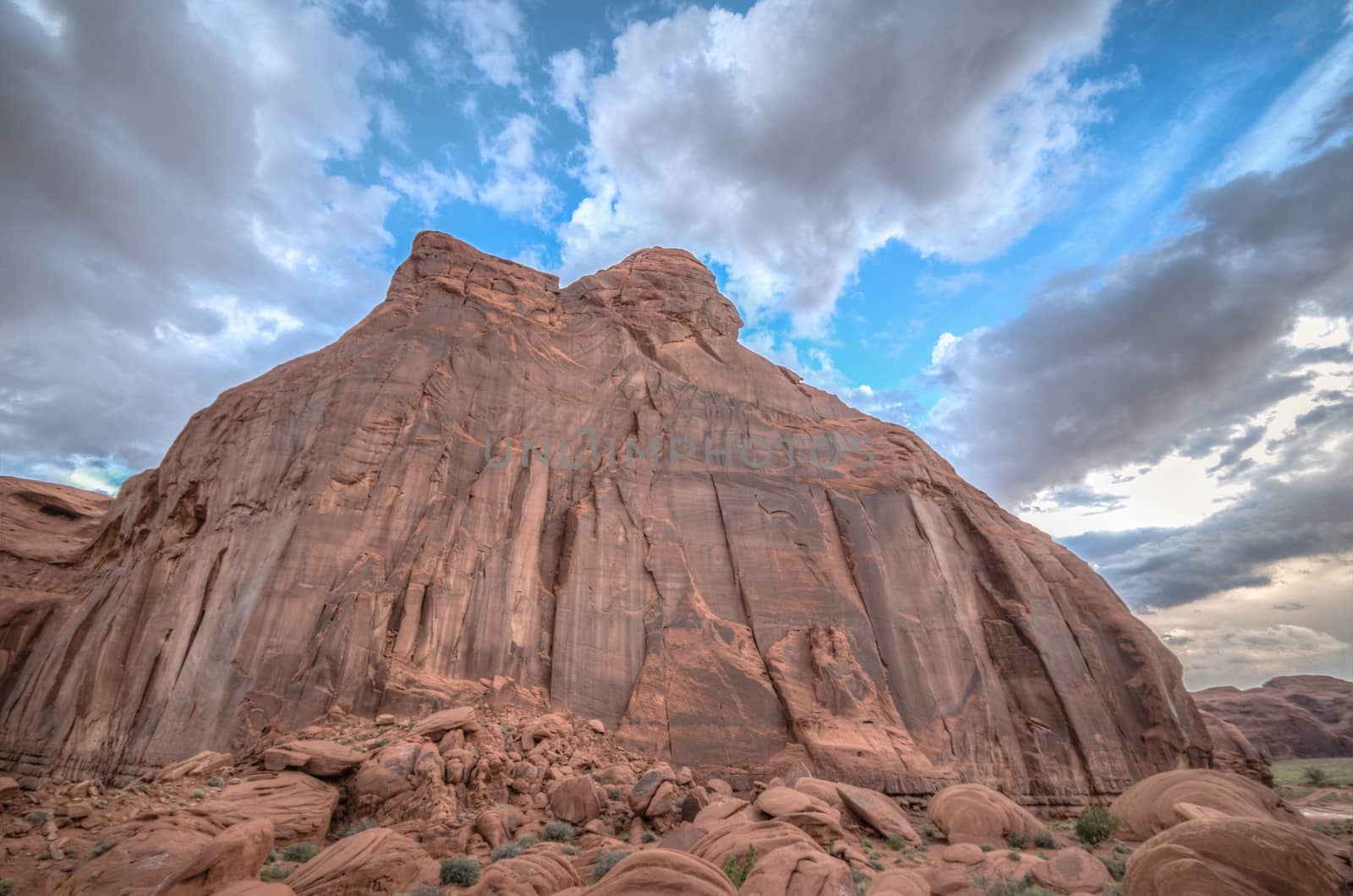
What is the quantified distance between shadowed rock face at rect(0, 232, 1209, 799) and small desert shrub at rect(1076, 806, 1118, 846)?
376 centimetres

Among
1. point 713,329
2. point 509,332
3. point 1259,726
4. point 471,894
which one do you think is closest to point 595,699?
point 471,894

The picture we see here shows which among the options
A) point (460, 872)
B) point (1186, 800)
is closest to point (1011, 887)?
point (1186, 800)

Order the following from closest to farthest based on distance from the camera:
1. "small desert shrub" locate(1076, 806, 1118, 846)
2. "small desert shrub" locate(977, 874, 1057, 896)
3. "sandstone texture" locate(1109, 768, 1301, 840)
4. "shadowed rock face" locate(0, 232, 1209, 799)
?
"small desert shrub" locate(977, 874, 1057, 896) → "sandstone texture" locate(1109, 768, 1301, 840) → "small desert shrub" locate(1076, 806, 1118, 846) → "shadowed rock face" locate(0, 232, 1209, 799)

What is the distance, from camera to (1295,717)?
211 ft

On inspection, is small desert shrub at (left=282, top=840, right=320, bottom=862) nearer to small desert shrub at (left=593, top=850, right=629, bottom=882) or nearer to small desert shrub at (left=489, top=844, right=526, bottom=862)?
small desert shrub at (left=489, top=844, right=526, bottom=862)

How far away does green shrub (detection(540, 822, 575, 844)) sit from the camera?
15.7 metres

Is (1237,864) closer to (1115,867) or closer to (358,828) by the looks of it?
(1115,867)

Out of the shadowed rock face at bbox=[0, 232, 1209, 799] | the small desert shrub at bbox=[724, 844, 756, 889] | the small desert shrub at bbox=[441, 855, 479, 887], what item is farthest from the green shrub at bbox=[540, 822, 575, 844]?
the shadowed rock face at bbox=[0, 232, 1209, 799]

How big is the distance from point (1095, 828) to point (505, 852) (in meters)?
17.5

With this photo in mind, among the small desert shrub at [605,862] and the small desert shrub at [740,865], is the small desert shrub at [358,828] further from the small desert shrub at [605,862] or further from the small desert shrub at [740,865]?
the small desert shrub at [740,865]

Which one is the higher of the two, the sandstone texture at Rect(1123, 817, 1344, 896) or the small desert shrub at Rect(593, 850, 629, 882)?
the sandstone texture at Rect(1123, 817, 1344, 896)

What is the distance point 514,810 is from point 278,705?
330 inches

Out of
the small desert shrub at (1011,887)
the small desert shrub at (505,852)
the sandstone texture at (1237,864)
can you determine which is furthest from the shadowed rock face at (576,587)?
the sandstone texture at (1237,864)

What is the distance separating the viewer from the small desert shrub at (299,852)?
13.2 meters
